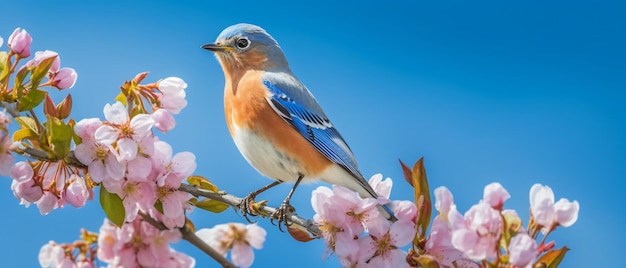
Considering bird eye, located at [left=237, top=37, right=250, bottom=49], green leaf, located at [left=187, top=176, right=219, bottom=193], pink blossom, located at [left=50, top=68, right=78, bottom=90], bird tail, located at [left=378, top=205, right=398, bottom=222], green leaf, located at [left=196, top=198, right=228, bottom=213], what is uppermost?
bird eye, located at [left=237, top=37, right=250, bottom=49]

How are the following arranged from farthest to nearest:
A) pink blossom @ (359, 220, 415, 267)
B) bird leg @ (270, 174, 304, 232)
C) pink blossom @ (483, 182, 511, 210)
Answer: bird leg @ (270, 174, 304, 232), pink blossom @ (359, 220, 415, 267), pink blossom @ (483, 182, 511, 210)

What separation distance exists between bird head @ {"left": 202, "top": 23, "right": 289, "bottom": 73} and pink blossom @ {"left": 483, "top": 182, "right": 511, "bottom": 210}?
260cm

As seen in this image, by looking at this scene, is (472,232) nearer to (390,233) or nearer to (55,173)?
(390,233)

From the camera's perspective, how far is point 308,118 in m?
4.07

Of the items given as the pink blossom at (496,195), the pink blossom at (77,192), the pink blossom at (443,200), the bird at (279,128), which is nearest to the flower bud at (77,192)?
the pink blossom at (77,192)

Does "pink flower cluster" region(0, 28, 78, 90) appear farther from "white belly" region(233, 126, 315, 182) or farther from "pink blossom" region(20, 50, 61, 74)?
"white belly" region(233, 126, 315, 182)

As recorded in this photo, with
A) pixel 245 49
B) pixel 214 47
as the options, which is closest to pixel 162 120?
pixel 214 47

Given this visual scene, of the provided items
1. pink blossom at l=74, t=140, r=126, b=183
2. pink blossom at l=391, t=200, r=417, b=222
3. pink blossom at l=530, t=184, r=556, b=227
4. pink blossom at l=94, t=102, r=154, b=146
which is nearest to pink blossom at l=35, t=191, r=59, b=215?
pink blossom at l=74, t=140, r=126, b=183

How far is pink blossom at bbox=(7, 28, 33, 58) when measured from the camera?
2.57 metres

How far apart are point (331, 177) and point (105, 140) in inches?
62.9

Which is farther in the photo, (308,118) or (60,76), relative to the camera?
(308,118)

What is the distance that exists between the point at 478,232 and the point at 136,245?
1251 mm

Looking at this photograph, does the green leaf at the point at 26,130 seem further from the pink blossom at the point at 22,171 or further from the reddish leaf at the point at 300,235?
→ the reddish leaf at the point at 300,235

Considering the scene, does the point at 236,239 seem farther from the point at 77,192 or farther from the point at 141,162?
the point at 77,192
